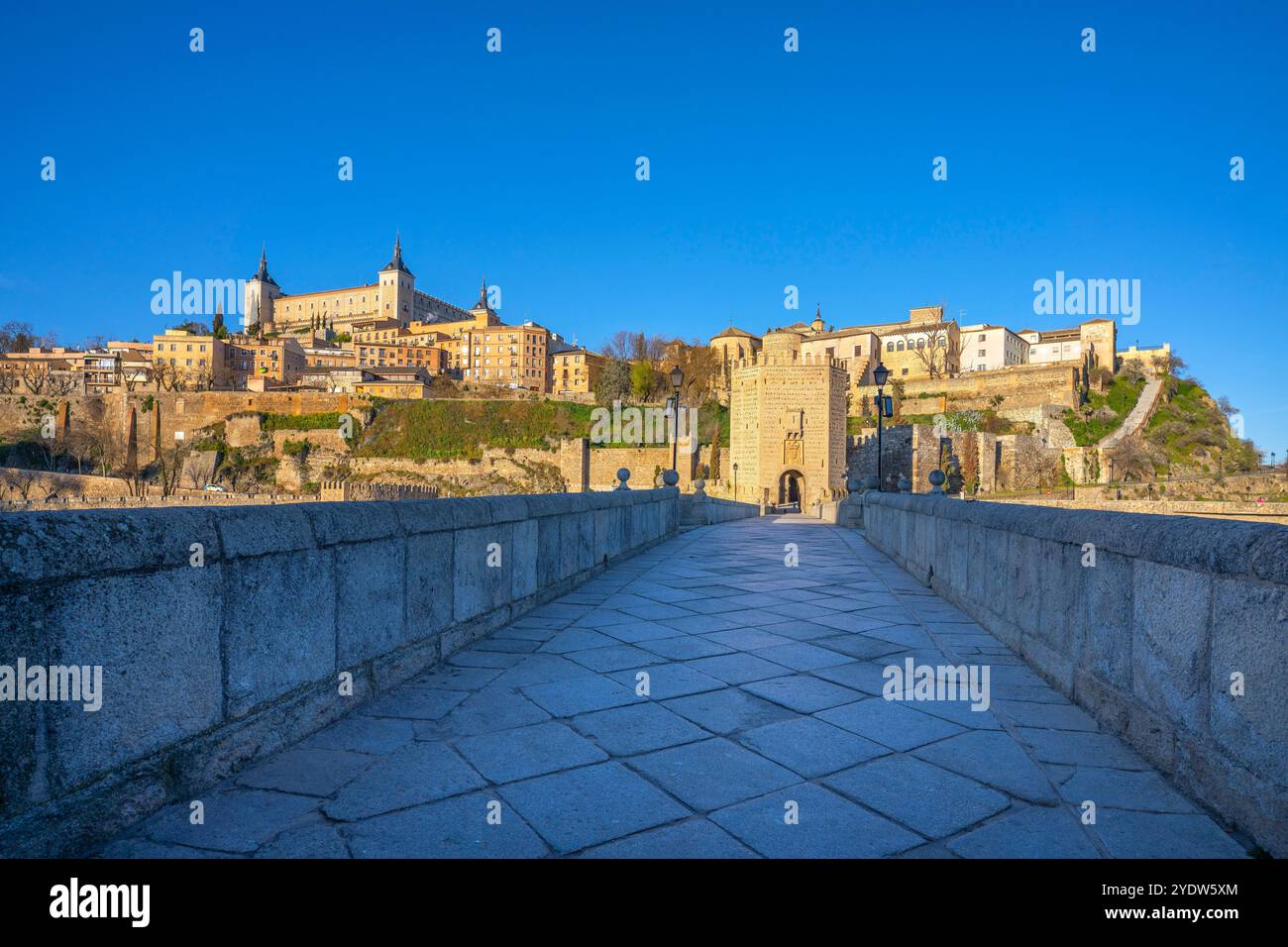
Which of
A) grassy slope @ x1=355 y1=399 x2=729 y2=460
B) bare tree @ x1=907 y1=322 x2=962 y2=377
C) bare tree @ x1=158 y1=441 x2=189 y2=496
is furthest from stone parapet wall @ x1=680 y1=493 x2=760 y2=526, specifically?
bare tree @ x1=158 y1=441 x2=189 y2=496

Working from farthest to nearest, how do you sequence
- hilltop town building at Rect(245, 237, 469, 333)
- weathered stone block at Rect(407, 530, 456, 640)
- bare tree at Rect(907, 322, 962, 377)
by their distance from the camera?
hilltop town building at Rect(245, 237, 469, 333) → bare tree at Rect(907, 322, 962, 377) → weathered stone block at Rect(407, 530, 456, 640)

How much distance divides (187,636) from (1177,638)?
328 centimetres

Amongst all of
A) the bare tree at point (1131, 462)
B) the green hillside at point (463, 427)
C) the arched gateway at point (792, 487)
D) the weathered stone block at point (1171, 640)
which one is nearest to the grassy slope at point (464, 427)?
the green hillside at point (463, 427)

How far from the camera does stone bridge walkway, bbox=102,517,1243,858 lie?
202 cm

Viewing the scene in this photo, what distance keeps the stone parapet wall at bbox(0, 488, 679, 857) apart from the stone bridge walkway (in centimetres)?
15

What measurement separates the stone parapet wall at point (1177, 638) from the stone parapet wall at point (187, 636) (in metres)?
3.18

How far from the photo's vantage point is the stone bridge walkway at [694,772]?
79.7 inches

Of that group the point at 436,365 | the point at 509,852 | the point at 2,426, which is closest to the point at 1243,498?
the point at 509,852

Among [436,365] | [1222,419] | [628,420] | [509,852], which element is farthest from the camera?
[436,365]

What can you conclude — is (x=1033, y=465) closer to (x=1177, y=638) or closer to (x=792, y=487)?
(x=792, y=487)

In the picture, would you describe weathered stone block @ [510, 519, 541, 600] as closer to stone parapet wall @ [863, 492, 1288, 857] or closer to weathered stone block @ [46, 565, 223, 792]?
weathered stone block @ [46, 565, 223, 792]
